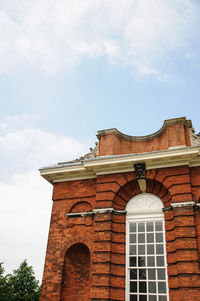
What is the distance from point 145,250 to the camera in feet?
34.6

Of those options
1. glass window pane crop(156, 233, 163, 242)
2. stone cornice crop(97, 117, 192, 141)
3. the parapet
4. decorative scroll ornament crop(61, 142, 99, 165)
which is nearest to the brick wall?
glass window pane crop(156, 233, 163, 242)

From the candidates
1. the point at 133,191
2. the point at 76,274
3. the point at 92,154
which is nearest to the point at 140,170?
the point at 133,191

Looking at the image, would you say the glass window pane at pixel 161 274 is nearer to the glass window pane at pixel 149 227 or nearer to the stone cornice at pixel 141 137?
the glass window pane at pixel 149 227

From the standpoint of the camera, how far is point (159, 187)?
37.5ft

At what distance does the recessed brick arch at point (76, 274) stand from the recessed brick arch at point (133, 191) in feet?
7.90

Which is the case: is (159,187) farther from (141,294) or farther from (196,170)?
(141,294)

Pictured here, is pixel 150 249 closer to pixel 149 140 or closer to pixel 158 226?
pixel 158 226

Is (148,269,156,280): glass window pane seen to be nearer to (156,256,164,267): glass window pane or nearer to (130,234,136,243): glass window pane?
(156,256,164,267): glass window pane

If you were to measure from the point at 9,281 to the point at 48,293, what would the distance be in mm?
25971

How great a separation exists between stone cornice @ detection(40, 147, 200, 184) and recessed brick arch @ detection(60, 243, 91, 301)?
10.4ft

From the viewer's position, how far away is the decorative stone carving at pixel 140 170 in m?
11.5

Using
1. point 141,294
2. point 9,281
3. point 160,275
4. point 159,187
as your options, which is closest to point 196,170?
point 159,187

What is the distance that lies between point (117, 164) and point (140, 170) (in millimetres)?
1003

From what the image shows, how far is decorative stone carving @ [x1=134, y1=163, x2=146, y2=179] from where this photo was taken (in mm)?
11531
